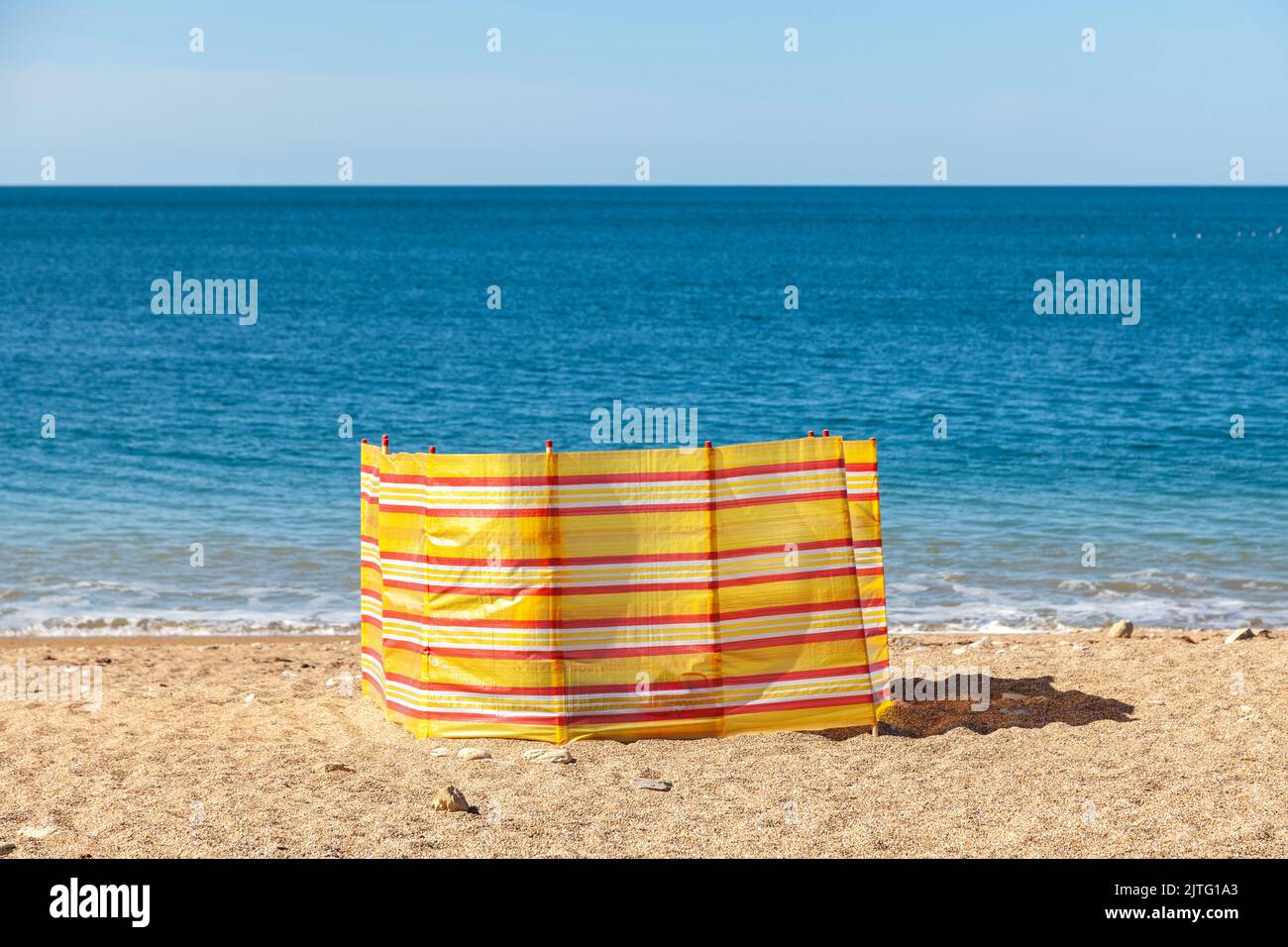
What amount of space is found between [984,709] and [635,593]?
122 inches

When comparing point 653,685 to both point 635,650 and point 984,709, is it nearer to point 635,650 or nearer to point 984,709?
point 635,650

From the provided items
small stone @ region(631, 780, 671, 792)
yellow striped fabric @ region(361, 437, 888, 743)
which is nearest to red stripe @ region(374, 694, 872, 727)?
yellow striped fabric @ region(361, 437, 888, 743)

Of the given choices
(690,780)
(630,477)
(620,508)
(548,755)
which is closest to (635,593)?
(620,508)

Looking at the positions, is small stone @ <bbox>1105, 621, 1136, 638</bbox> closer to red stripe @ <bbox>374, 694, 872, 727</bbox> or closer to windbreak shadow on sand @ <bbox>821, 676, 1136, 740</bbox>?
windbreak shadow on sand @ <bbox>821, 676, 1136, 740</bbox>

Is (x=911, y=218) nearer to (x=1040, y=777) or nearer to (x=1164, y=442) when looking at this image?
(x=1164, y=442)

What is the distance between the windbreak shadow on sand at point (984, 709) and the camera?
33.4ft

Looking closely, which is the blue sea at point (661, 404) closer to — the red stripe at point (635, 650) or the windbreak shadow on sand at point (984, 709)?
the windbreak shadow on sand at point (984, 709)

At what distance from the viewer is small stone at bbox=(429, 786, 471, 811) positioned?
8.34 meters

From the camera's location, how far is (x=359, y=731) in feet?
33.2

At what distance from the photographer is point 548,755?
9328 mm

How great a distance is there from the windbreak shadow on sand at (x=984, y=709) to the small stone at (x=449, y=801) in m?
2.88

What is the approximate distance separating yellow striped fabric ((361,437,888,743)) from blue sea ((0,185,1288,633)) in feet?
→ 19.2

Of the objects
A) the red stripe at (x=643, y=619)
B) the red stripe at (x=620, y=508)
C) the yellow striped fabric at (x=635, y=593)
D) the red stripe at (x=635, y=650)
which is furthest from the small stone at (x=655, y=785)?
the red stripe at (x=620, y=508)
